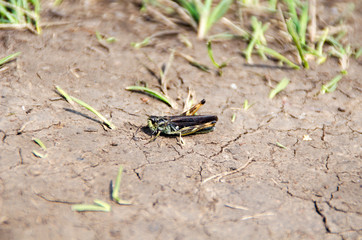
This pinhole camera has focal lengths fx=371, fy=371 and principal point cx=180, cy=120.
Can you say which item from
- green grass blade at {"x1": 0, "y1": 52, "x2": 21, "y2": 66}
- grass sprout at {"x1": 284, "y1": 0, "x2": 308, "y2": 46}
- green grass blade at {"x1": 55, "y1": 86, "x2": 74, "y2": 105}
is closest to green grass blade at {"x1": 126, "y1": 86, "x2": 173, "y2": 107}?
green grass blade at {"x1": 55, "y1": 86, "x2": 74, "y2": 105}

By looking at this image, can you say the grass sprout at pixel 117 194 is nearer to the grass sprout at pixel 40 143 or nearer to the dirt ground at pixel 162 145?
the dirt ground at pixel 162 145

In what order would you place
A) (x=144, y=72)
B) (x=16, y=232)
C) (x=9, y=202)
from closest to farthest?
1. (x=16, y=232)
2. (x=9, y=202)
3. (x=144, y=72)

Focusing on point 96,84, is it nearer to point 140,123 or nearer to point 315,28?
point 140,123

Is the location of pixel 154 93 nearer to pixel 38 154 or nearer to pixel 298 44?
pixel 38 154

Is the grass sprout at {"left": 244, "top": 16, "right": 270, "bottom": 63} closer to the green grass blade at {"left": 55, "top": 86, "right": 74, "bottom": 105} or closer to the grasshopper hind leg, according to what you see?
the grasshopper hind leg

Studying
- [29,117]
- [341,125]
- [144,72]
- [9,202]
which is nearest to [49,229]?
[9,202]
